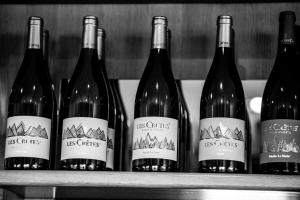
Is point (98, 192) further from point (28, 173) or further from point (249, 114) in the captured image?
point (249, 114)

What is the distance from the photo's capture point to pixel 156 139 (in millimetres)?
1072

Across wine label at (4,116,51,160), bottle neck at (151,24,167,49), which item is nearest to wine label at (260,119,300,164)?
bottle neck at (151,24,167,49)

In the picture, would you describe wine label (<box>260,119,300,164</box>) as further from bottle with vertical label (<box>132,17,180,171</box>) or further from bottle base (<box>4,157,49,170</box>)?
bottle base (<box>4,157,49,170</box>)

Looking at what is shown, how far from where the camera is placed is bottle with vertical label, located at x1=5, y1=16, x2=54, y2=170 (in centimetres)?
109

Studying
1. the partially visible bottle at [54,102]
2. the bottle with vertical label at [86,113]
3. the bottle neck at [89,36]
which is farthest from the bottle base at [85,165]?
the bottle neck at [89,36]

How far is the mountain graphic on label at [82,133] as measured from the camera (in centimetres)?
108

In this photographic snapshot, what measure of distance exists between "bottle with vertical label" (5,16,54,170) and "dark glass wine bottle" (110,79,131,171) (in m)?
0.13

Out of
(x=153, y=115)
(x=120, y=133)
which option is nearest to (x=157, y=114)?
(x=153, y=115)

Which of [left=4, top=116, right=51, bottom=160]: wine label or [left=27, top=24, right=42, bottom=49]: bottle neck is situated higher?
[left=27, top=24, right=42, bottom=49]: bottle neck

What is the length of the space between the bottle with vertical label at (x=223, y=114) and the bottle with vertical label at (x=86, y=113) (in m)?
0.17

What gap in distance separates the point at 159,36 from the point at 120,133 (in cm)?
21

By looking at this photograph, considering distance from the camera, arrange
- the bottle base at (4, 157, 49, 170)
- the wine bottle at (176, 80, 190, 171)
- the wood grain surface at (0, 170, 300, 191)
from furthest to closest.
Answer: the wine bottle at (176, 80, 190, 171) < the bottle base at (4, 157, 49, 170) < the wood grain surface at (0, 170, 300, 191)

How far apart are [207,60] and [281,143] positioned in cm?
30

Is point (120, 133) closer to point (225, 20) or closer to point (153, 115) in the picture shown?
point (153, 115)
